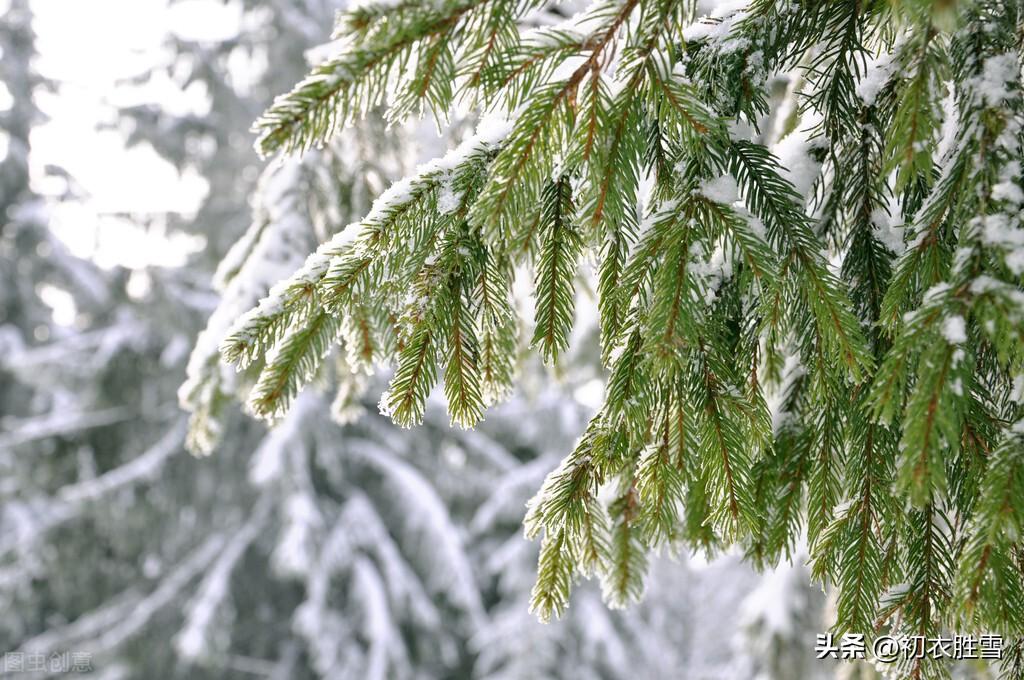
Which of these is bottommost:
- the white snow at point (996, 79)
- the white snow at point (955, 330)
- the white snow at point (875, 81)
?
the white snow at point (955, 330)

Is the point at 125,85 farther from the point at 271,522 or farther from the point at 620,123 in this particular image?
the point at 620,123

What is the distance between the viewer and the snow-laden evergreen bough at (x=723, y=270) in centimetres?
84

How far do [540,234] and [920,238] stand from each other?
0.51 metres

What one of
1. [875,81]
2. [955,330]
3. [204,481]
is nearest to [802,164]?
[875,81]

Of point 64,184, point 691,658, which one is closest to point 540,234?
point 64,184

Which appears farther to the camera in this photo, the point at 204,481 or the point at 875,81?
the point at 204,481

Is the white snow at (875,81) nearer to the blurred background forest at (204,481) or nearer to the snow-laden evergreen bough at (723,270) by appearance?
the snow-laden evergreen bough at (723,270)

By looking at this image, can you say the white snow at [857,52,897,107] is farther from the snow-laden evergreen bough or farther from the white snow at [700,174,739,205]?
the white snow at [700,174,739,205]

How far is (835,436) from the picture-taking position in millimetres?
1169

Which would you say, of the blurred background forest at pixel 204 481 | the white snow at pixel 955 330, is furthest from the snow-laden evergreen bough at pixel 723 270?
the blurred background forest at pixel 204 481

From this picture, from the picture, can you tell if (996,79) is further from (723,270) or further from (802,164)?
(723,270)

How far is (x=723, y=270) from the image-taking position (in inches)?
45.7

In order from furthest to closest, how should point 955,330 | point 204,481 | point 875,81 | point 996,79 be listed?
1. point 204,481
2. point 875,81
3. point 996,79
4. point 955,330

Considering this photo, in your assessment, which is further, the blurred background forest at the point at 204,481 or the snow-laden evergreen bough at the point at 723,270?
the blurred background forest at the point at 204,481
